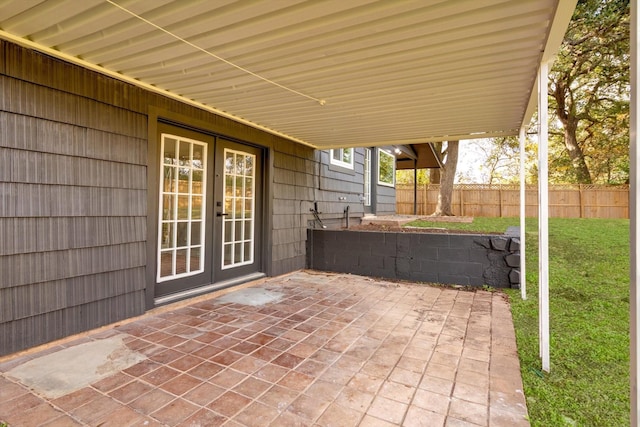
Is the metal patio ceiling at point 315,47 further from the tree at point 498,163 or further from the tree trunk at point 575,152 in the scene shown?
the tree at point 498,163

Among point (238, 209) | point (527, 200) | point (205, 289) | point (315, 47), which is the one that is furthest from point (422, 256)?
point (527, 200)

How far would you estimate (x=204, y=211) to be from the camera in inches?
159

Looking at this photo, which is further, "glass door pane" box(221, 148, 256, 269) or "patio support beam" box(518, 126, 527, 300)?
"glass door pane" box(221, 148, 256, 269)

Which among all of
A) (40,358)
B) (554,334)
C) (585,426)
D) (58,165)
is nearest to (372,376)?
(585,426)

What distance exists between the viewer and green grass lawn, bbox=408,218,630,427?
1858 mm

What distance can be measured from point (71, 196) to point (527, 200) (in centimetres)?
1512

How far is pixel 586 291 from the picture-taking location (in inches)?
159

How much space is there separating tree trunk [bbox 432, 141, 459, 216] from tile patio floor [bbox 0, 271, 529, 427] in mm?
8146

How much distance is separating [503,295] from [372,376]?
2.86m

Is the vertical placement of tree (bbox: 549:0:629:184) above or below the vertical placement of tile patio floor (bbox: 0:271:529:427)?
above

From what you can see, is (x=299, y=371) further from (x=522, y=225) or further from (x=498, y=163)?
(x=498, y=163)

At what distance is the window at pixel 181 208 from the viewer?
3607 millimetres

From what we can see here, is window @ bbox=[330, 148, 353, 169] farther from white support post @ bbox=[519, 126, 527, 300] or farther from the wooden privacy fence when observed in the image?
the wooden privacy fence

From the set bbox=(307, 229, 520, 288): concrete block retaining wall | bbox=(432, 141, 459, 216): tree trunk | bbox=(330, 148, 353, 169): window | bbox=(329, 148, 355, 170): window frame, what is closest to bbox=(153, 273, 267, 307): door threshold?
bbox=(307, 229, 520, 288): concrete block retaining wall
